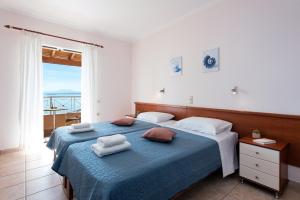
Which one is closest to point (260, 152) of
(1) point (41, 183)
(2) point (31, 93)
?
(1) point (41, 183)

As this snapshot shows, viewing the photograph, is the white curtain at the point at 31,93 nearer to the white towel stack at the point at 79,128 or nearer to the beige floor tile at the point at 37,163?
the beige floor tile at the point at 37,163

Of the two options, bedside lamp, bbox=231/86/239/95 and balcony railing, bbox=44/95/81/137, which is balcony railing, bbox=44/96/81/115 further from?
bedside lamp, bbox=231/86/239/95

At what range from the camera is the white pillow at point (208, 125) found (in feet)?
7.60

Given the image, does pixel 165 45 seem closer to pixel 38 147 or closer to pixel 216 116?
pixel 216 116

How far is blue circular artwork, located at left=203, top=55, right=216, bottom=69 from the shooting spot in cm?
279

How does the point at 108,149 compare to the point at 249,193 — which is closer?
the point at 108,149

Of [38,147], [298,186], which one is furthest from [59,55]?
[298,186]

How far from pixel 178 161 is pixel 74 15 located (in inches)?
127

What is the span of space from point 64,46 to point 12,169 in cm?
253

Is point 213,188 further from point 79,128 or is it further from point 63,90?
point 63,90

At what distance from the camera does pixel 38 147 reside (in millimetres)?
3297

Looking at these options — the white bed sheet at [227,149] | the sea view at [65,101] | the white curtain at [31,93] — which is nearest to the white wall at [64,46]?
the white curtain at [31,93]

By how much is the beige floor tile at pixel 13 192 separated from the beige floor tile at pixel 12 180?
99mm

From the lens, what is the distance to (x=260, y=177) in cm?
194
